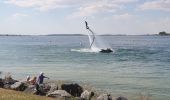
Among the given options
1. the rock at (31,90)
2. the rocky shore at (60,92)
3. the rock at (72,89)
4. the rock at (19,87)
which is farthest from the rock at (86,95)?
the rock at (19,87)

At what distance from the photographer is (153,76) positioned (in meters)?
49.1

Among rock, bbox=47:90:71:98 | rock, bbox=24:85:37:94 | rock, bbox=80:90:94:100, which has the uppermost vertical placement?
rock, bbox=24:85:37:94

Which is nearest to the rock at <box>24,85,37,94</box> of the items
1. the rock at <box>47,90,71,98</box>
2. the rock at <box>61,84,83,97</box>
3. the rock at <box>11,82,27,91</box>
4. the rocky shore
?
the rocky shore

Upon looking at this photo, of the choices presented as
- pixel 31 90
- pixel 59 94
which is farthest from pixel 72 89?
pixel 59 94

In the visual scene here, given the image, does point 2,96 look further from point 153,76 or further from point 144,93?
point 153,76

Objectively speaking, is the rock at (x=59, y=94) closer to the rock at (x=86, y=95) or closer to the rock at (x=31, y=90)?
the rock at (x=31, y=90)

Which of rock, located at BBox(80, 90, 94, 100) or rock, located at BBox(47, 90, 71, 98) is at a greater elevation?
rock, located at BBox(47, 90, 71, 98)

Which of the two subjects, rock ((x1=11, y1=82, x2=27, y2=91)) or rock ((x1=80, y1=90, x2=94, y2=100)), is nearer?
rock ((x1=80, y1=90, x2=94, y2=100))

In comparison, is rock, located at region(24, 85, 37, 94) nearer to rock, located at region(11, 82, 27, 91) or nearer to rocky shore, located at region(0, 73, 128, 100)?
rocky shore, located at region(0, 73, 128, 100)

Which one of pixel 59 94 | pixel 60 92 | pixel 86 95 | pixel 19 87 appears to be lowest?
pixel 86 95

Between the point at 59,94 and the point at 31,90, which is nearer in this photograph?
Answer: the point at 59,94

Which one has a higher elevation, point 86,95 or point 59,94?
point 59,94

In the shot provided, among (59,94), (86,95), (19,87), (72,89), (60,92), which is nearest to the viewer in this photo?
(59,94)

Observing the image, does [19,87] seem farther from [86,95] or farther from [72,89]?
[86,95]
